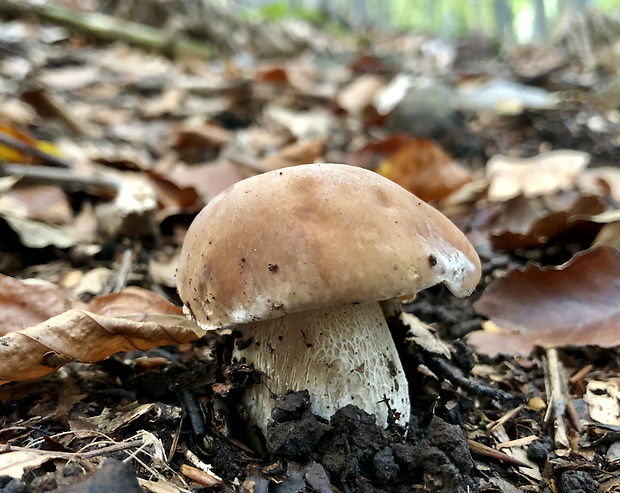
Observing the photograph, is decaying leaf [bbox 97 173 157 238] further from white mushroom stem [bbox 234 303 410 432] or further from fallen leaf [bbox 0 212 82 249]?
white mushroom stem [bbox 234 303 410 432]

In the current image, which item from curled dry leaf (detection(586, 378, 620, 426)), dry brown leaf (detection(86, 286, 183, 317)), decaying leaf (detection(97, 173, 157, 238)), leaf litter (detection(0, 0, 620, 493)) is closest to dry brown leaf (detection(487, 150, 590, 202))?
leaf litter (detection(0, 0, 620, 493))

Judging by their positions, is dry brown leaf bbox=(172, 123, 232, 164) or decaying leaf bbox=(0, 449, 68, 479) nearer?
decaying leaf bbox=(0, 449, 68, 479)

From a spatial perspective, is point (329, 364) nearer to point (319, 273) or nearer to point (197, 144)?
point (319, 273)

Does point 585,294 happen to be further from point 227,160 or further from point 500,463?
point 227,160

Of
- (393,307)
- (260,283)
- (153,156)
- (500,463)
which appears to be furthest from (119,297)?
(153,156)

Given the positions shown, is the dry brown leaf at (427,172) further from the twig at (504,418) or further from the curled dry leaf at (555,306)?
the twig at (504,418)

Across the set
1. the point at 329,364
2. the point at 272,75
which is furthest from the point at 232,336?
the point at 272,75
